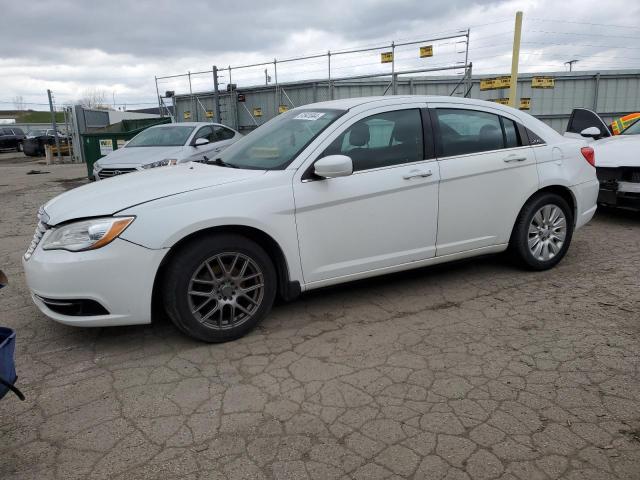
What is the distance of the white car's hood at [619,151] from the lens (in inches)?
254

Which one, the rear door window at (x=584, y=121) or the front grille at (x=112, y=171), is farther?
the front grille at (x=112, y=171)

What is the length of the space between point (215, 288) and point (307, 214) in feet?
2.66

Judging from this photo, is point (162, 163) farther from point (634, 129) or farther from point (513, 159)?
point (634, 129)

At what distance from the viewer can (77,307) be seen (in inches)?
129

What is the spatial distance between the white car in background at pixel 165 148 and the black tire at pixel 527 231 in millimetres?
6091

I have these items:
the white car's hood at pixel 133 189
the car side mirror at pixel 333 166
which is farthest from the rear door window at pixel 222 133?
the car side mirror at pixel 333 166

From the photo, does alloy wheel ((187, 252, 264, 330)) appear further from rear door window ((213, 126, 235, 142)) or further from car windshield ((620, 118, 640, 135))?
rear door window ((213, 126, 235, 142))

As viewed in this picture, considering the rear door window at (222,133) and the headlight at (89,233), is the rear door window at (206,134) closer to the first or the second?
the rear door window at (222,133)

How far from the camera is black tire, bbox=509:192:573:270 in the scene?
15.1 feet

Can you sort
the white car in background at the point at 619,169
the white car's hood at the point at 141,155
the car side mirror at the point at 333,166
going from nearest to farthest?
the car side mirror at the point at 333,166, the white car in background at the point at 619,169, the white car's hood at the point at 141,155

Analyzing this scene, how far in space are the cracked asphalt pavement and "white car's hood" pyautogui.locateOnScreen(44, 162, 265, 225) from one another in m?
0.94

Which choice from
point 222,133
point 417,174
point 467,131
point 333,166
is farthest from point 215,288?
point 222,133

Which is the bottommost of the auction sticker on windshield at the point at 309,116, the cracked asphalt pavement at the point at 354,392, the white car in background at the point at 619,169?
the cracked asphalt pavement at the point at 354,392

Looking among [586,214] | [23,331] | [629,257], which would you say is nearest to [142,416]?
[23,331]
